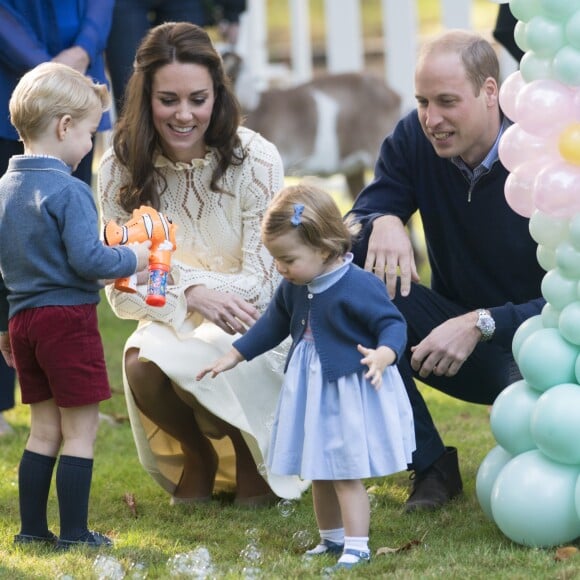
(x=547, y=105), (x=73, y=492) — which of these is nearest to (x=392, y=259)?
(x=547, y=105)

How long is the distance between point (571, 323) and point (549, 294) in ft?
0.35

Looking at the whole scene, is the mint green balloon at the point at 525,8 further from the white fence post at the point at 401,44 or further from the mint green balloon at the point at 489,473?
the white fence post at the point at 401,44

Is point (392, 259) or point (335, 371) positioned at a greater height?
point (392, 259)

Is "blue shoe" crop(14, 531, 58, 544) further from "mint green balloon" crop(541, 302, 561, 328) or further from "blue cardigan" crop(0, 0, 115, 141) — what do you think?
"blue cardigan" crop(0, 0, 115, 141)

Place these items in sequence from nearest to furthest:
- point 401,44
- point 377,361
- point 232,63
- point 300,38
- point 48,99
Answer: point 377,361 < point 48,99 < point 232,63 < point 401,44 < point 300,38

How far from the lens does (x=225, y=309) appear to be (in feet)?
11.5

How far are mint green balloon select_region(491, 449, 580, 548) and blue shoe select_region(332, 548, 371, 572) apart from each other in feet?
1.07

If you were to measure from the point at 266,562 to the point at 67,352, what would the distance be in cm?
69

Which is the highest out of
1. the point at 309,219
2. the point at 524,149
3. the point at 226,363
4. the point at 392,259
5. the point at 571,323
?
the point at 524,149

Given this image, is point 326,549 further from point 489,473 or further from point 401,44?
point 401,44

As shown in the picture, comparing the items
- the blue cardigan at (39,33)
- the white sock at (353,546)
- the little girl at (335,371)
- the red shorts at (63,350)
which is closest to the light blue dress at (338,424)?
the little girl at (335,371)

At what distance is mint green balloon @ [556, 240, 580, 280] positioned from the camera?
9.32 feet

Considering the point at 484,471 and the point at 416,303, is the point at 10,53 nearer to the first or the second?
the point at 416,303

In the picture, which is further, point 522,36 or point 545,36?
point 522,36
